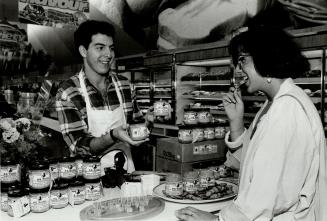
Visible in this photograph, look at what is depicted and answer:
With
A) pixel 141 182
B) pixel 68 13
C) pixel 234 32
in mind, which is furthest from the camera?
pixel 68 13

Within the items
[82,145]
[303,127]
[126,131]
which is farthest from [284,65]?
[82,145]

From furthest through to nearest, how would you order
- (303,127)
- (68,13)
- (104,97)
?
1. (68,13)
2. (104,97)
3. (303,127)

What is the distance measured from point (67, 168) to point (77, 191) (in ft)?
0.41

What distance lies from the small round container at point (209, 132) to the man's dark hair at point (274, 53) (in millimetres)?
1672

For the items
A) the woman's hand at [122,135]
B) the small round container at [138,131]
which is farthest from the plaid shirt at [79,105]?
the small round container at [138,131]

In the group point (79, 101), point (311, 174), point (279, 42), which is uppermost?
point (279, 42)

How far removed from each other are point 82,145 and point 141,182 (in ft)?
1.75

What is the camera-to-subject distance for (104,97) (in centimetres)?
266

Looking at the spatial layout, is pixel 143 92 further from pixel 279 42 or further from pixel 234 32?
pixel 279 42

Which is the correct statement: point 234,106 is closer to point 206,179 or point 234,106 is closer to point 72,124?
point 206,179

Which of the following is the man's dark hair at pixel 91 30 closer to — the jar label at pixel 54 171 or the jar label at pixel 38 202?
the jar label at pixel 54 171

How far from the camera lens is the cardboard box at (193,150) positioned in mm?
3246

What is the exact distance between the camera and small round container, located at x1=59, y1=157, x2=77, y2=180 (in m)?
1.73

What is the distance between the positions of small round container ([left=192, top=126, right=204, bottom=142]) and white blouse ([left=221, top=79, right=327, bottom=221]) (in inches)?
66.9
